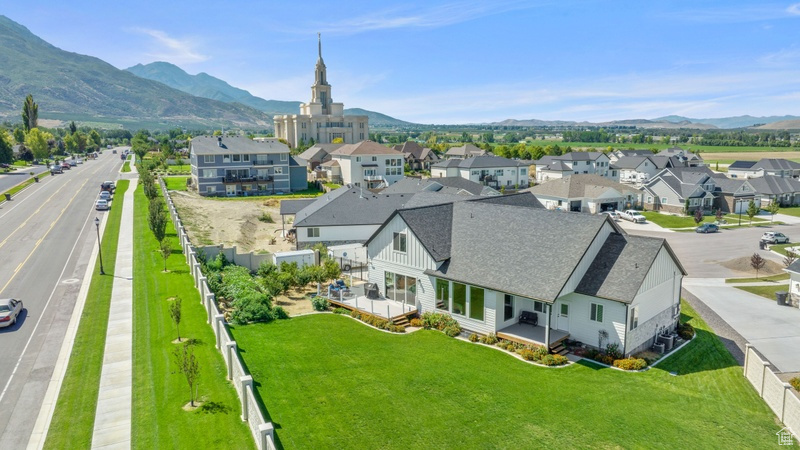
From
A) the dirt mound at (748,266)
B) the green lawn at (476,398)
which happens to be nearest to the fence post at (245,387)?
the green lawn at (476,398)

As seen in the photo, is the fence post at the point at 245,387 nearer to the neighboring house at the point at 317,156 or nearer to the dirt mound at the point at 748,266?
the dirt mound at the point at 748,266

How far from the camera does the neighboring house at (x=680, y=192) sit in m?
71.8

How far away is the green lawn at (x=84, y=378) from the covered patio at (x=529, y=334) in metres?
17.2

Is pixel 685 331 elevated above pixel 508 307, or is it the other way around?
pixel 508 307

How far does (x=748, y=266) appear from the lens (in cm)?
4238

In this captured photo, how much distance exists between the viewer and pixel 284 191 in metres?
83.1

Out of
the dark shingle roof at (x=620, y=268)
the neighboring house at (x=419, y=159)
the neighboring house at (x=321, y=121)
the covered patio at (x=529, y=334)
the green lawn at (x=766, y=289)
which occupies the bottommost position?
the green lawn at (x=766, y=289)

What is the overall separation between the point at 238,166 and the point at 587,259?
6677 cm

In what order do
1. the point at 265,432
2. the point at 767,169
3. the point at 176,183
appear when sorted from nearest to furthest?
the point at 265,432, the point at 176,183, the point at 767,169

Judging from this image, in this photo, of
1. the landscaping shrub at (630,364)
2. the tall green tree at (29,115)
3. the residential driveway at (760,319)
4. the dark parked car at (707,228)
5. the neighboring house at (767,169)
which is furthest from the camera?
the tall green tree at (29,115)

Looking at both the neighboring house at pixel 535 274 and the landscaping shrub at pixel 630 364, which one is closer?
the landscaping shrub at pixel 630 364

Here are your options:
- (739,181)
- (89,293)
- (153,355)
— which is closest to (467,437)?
(153,355)

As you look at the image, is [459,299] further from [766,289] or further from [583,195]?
[583,195]

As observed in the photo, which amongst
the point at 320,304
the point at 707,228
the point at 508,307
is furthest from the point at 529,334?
the point at 707,228
